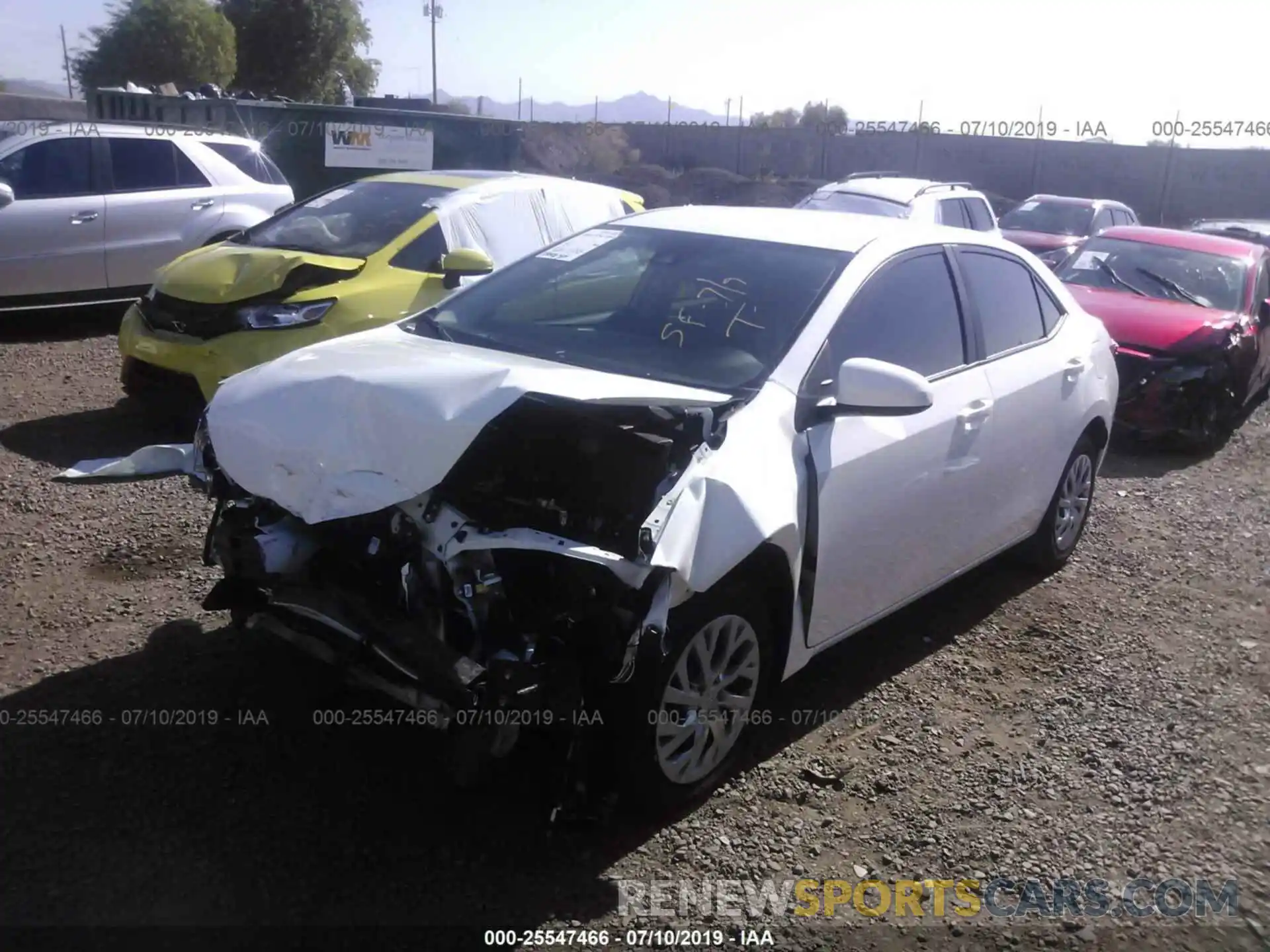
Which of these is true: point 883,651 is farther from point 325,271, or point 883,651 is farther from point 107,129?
point 107,129

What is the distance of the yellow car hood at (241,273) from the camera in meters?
6.23

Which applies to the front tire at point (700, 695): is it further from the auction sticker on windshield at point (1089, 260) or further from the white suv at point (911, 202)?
the white suv at point (911, 202)

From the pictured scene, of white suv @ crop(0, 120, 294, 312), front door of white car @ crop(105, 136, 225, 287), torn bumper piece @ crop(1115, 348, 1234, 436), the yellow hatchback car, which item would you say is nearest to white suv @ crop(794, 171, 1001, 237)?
torn bumper piece @ crop(1115, 348, 1234, 436)

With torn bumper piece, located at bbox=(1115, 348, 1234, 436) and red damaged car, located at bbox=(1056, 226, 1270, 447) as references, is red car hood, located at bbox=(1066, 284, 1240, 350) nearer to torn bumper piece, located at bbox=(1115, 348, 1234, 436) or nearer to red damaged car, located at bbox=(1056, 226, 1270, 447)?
red damaged car, located at bbox=(1056, 226, 1270, 447)

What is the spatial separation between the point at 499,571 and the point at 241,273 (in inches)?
156

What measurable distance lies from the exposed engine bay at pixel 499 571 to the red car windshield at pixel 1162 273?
7.14 meters

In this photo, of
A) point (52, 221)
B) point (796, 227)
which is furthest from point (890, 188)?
point (796, 227)

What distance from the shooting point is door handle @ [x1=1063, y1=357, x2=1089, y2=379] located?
520 centimetres

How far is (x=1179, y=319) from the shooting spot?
28.1 ft

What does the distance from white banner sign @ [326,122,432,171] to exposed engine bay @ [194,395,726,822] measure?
1302cm

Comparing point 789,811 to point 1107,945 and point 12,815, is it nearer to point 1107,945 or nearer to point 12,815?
point 1107,945

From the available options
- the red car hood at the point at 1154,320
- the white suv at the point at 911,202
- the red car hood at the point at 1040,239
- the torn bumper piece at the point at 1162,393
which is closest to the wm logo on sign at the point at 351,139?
the white suv at the point at 911,202

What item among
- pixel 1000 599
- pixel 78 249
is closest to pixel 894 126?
pixel 78 249

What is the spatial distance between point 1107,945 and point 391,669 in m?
2.15
